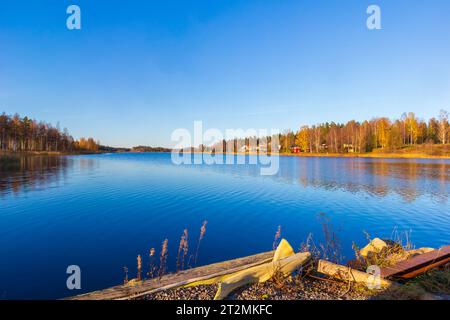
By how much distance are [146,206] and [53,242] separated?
23.8 feet

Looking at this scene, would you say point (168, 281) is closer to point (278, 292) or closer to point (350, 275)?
point (278, 292)

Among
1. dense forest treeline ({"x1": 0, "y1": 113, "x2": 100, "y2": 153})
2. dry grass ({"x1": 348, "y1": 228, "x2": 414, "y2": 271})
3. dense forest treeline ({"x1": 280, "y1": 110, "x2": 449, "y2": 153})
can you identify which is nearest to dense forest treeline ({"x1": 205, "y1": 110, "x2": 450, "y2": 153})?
dense forest treeline ({"x1": 280, "y1": 110, "x2": 449, "y2": 153})

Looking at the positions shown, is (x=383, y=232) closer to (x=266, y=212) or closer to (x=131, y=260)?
(x=266, y=212)

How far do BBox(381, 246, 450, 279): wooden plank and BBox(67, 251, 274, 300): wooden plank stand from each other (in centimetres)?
279

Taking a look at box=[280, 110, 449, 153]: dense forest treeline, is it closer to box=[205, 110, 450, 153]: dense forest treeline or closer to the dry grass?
box=[205, 110, 450, 153]: dense forest treeline

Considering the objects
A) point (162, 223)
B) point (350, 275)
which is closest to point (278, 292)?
point (350, 275)

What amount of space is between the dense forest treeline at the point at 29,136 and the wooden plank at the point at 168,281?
103745 mm

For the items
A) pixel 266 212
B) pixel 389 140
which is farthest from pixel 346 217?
pixel 389 140

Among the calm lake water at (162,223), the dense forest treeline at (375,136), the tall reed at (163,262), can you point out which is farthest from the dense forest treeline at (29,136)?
the dense forest treeline at (375,136)

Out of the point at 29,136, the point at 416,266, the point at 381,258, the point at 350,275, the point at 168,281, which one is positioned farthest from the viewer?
the point at 29,136

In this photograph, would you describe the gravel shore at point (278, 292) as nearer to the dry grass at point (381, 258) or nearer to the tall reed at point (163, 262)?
the tall reed at point (163, 262)

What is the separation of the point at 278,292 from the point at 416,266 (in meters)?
3.52

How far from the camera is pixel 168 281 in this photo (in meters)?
4.98

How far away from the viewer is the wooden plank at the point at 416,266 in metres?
5.23
